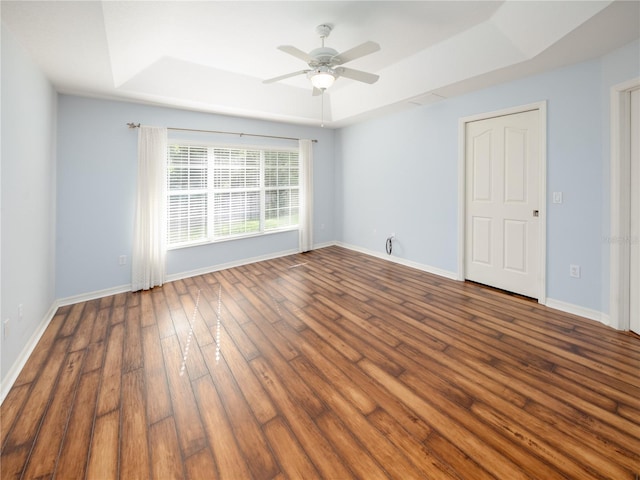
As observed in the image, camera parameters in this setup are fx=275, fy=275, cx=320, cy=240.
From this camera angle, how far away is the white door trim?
2445mm

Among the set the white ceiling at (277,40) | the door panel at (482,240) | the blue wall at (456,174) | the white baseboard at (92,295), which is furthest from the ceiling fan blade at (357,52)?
the white baseboard at (92,295)

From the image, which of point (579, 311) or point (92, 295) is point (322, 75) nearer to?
point (579, 311)

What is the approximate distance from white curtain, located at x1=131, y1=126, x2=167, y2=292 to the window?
209 millimetres

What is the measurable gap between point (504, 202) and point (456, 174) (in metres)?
0.74

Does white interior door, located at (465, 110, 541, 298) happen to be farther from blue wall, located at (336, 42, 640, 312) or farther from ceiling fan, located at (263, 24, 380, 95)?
ceiling fan, located at (263, 24, 380, 95)

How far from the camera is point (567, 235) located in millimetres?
2902

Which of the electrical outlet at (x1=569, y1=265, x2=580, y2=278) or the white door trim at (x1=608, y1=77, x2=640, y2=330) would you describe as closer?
the white door trim at (x1=608, y1=77, x2=640, y2=330)

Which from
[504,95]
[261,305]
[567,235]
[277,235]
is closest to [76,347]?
[261,305]

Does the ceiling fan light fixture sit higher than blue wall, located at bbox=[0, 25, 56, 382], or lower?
higher

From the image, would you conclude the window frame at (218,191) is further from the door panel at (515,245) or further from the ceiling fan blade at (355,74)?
the door panel at (515,245)

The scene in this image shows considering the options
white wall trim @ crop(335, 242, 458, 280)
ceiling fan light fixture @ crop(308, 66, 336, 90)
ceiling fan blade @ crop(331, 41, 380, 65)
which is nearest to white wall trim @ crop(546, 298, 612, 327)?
white wall trim @ crop(335, 242, 458, 280)

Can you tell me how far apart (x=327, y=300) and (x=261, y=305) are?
2.60ft

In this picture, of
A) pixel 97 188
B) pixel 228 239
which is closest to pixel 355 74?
pixel 228 239

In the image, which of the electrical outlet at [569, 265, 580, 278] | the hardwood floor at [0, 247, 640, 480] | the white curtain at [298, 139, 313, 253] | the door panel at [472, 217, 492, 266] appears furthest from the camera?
the white curtain at [298, 139, 313, 253]
